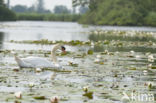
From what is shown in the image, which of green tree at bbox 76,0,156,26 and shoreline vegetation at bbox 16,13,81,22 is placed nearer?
green tree at bbox 76,0,156,26

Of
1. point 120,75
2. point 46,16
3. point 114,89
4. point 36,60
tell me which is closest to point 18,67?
point 36,60

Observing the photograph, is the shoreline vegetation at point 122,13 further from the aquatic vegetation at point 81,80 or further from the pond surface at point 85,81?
the pond surface at point 85,81

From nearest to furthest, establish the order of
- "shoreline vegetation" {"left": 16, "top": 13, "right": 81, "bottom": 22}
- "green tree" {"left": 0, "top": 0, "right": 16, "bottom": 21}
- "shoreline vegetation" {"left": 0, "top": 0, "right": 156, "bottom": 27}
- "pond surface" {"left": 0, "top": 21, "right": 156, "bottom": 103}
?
"pond surface" {"left": 0, "top": 21, "right": 156, "bottom": 103}
"shoreline vegetation" {"left": 0, "top": 0, "right": 156, "bottom": 27}
"green tree" {"left": 0, "top": 0, "right": 16, "bottom": 21}
"shoreline vegetation" {"left": 16, "top": 13, "right": 81, "bottom": 22}

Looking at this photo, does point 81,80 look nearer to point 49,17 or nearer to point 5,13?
point 5,13

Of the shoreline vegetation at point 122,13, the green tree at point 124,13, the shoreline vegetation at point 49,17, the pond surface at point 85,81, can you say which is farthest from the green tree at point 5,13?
the pond surface at point 85,81

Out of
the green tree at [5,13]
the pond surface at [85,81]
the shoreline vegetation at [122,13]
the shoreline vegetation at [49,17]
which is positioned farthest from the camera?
the shoreline vegetation at [49,17]

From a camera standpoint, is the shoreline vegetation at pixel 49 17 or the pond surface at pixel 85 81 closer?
the pond surface at pixel 85 81

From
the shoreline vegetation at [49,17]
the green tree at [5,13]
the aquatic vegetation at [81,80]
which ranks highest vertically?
the aquatic vegetation at [81,80]

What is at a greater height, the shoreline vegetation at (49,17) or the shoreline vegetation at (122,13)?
the shoreline vegetation at (122,13)

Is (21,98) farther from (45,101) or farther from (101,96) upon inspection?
(101,96)

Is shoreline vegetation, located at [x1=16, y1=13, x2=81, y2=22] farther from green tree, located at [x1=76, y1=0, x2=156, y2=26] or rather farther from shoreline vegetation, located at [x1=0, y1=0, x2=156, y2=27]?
green tree, located at [x1=76, y1=0, x2=156, y2=26]

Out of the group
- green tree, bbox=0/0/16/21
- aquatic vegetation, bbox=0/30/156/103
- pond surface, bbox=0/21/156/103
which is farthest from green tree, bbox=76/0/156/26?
pond surface, bbox=0/21/156/103

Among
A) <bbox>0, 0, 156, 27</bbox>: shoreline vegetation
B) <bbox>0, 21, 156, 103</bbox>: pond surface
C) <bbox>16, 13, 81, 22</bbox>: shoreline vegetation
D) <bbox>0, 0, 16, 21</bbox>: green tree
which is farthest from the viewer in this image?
<bbox>16, 13, 81, 22</bbox>: shoreline vegetation

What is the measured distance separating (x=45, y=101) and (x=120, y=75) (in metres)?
4.74
